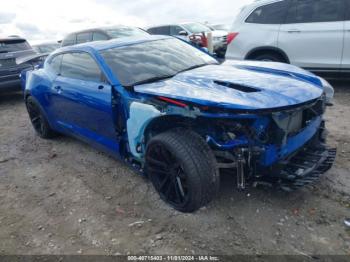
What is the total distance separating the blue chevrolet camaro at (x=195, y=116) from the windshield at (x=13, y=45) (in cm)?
473

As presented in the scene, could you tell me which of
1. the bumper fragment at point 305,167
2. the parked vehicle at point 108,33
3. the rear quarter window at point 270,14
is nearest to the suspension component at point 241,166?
the bumper fragment at point 305,167

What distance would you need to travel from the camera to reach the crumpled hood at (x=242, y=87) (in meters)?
2.47

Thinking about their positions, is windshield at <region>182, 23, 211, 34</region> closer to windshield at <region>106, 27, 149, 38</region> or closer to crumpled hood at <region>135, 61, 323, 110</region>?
windshield at <region>106, 27, 149, 38</region>

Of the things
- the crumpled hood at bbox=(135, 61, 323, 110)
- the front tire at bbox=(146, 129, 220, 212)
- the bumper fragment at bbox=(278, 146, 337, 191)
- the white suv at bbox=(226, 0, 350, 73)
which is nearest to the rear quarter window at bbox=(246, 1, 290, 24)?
the white suv at bbox=(226, 0, 350, 73)

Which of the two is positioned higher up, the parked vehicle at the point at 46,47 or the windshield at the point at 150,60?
the windshield at the point at 150,60

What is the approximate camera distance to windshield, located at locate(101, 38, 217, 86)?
11.0 feet

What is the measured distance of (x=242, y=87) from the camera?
276 centimetres

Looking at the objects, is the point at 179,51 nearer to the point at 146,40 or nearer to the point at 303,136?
the point at 146,40

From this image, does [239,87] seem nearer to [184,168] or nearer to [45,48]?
[184,168]

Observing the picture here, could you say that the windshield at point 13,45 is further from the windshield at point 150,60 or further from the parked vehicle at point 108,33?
the windshield at point 150,60

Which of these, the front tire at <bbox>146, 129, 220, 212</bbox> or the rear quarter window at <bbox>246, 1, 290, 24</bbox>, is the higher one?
the rear quarter window at <bbox>246, 1, 290, 24</bbox>

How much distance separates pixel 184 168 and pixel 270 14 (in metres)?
5.04

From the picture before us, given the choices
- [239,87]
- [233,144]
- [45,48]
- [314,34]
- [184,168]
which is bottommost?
[184,168]

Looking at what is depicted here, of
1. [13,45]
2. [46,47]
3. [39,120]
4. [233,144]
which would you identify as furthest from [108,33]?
[233,144]
